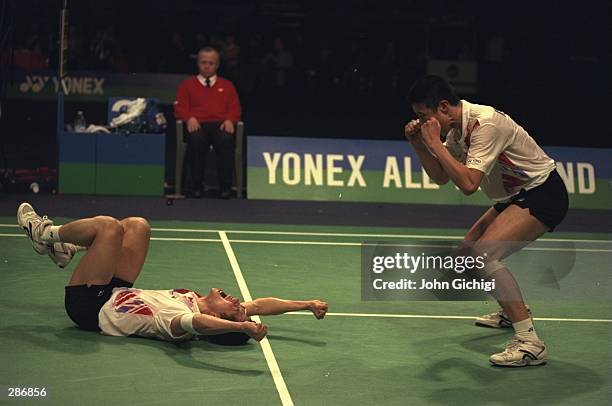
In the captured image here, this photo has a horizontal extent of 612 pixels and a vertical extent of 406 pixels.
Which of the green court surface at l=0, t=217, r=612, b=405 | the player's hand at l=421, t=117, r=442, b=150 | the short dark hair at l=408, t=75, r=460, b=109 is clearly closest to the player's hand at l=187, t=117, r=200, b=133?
the green court surface at l=0, t=217, r=612, b=405

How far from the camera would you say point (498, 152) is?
7.07m

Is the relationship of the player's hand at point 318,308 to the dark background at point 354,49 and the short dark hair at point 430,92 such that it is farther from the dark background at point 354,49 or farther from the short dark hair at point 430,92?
the dark background at point 354,49

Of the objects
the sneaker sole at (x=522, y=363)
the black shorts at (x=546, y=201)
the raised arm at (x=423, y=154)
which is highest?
the raised arm at (x=423, y=154)

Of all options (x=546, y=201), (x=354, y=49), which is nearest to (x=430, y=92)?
(x=546, y=201)

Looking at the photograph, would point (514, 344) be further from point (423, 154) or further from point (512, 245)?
point (423, 154)

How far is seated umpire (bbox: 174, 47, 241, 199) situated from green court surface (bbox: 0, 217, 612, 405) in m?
3.60

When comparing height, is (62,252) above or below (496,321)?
above

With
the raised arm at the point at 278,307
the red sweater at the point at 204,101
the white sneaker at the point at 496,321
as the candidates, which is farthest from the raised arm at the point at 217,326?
the red sweater at the point at 204,101

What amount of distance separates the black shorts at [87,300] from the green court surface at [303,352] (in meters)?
0.12

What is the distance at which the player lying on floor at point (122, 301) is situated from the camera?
7137 mm

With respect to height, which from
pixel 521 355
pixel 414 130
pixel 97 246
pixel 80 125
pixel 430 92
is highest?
pixel 430 92

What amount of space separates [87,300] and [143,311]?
358 millimetres

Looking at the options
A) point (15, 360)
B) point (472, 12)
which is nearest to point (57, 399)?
point (15, 360)

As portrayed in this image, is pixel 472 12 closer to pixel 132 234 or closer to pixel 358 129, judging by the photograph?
pixel 358 129
